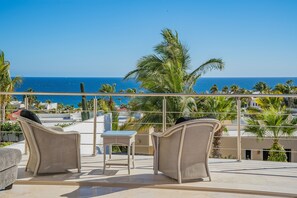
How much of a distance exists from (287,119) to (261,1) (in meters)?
16.6

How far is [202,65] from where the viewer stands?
14.4 metres

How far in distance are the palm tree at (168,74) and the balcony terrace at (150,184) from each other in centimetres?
725

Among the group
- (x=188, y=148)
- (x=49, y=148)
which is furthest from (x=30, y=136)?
(x=188, y=148)

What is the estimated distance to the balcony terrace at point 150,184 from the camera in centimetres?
396

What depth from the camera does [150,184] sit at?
4234 millimetres

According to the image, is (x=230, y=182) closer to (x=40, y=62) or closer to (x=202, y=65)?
(x=202, y=65)

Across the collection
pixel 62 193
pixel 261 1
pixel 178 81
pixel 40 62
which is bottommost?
pixel 62 193

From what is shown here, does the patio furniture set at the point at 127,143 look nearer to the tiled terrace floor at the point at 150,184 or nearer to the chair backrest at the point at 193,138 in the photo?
the chair backrest at the point at 193,138

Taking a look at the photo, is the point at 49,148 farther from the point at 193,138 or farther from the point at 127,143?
the point at 193,138

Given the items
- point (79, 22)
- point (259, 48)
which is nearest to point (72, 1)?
point (79, 22)

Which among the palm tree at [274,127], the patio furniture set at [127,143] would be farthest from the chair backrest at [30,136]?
the palm tree at [274,127]

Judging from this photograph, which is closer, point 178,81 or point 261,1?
point 178,81

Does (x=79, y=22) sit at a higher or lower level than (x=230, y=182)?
higher

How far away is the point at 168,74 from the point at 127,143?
8334mm
